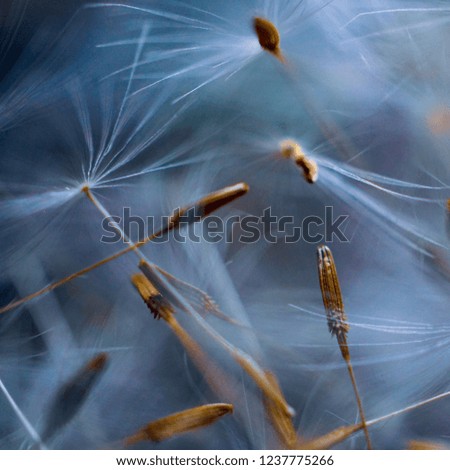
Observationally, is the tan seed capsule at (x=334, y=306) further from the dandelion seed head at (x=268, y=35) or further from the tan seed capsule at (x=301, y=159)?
the dandelion seed head at (x=268, y=35)

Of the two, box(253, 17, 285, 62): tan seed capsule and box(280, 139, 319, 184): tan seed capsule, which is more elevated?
box(253, 17, 285, 62): tan seed capsule

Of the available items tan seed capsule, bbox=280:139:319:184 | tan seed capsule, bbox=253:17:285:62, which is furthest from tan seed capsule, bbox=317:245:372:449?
tan seed capsule, bbox=253:17:285:62

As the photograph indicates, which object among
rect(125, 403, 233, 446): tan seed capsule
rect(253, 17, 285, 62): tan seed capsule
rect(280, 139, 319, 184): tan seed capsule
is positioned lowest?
rect(125, 403, 233, 446): tan seed capsule

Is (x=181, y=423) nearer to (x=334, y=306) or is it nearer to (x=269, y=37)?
(x=334, y=306)

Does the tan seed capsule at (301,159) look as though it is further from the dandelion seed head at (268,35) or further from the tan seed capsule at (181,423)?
the tan seed capsule at (181,423)

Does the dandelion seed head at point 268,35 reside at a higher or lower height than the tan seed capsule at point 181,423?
higher

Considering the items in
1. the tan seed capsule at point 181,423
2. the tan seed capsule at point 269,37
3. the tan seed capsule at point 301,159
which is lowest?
the tan seed capsule at point 181,423

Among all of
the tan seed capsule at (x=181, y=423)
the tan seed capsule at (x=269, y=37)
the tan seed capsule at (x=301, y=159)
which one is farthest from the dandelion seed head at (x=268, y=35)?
the tan seed capsule at (x=181, y=423)

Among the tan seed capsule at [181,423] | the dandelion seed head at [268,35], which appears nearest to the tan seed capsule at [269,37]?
A: the dandelion seed head at [268,35]

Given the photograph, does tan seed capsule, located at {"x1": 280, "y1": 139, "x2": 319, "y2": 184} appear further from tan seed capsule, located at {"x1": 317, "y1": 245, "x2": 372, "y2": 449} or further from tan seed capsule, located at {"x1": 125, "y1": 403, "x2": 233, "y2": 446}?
tan seed capsule, located at {"x1": 125, "y1": 403, "x2": 233, "y2": 446}

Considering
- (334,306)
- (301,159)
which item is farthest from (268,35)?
(334,306)
